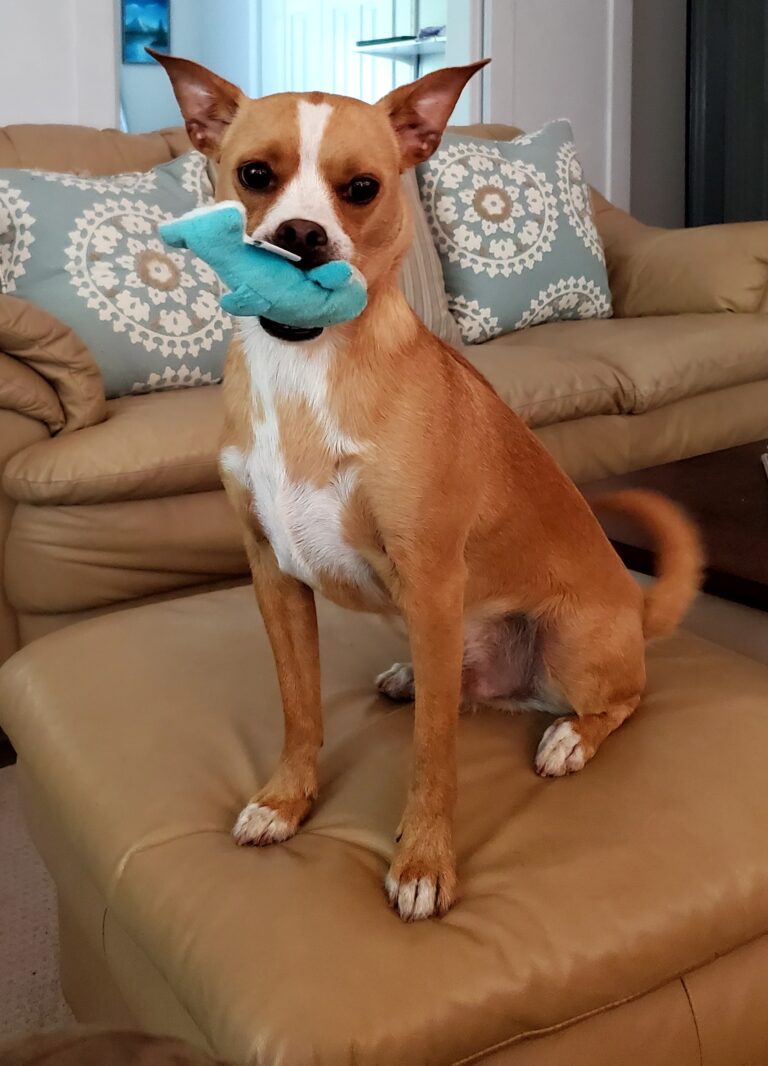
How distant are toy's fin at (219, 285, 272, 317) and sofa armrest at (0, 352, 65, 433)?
1.00m

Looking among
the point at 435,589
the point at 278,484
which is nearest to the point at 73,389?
the point at 278,484

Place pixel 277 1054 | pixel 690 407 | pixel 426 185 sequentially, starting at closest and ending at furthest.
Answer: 1. pixel 277 1054
2. pixel 690 407
3. pixel 426 185

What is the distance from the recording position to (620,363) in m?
2.32

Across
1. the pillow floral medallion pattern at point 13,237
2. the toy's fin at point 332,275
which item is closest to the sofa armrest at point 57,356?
the pillow floral medallion pattern at point 13,237

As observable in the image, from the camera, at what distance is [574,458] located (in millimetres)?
2264

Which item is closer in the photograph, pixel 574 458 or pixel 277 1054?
pixel 277 1054

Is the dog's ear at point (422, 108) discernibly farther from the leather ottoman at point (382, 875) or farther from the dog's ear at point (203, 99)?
the leather ottoman at point (382, 875)

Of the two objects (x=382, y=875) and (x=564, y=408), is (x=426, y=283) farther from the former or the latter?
(x=382, y=875)

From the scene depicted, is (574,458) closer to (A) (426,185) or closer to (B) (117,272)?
(A) (426,185)

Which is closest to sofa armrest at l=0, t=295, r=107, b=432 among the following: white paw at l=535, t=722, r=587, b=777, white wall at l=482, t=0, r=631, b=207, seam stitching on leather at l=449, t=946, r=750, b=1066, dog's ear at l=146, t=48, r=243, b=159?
dog's ear at l=146, t=48, r=243, b=159

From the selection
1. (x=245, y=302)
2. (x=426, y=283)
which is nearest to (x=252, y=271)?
(x=245, y=302)

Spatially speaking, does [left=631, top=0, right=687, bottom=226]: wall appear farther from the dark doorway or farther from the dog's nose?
the dog's nose

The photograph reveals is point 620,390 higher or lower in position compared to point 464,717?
higher

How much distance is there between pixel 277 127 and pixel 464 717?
2.11 ft
